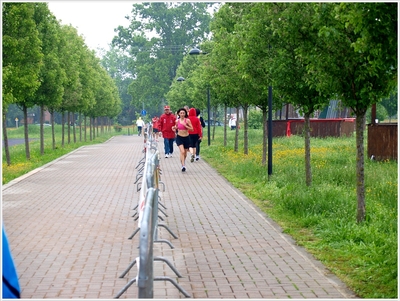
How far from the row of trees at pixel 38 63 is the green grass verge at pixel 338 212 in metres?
5.89

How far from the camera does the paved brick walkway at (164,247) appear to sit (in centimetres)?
655

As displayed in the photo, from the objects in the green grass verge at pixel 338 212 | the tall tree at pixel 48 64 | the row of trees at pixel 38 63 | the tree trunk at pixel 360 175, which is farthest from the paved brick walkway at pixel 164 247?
the tall tree at pixel 48 64

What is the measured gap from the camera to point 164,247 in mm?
8625

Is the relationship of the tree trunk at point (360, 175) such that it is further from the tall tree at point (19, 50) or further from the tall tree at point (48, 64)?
the tall tree at point (48, 64)

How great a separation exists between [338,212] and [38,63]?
13.0 metres

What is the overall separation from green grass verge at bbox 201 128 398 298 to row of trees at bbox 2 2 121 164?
19.3 ft

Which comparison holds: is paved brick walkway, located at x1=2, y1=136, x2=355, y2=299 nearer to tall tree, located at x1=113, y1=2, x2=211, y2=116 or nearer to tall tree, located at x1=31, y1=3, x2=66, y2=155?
tall tree, located at x1=31, y1=3, x2=66, y2=155

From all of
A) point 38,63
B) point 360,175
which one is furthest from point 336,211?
point 38,63

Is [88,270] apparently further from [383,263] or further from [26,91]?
[26,91]

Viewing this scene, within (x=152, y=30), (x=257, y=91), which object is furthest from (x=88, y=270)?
(x=152, y=30)

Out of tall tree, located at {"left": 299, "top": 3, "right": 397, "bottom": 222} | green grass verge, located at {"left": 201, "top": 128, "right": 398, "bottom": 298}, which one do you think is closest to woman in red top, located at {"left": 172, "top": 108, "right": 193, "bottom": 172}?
green grass verge, located at {"left": 201, "top": 128, "right": 398, "bottom": 298}

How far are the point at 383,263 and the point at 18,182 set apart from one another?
1120 centimetres

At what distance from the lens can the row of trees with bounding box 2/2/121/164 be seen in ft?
64.3

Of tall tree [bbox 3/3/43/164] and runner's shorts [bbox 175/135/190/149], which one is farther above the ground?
tall tree [bbox 3/3/43/164]
